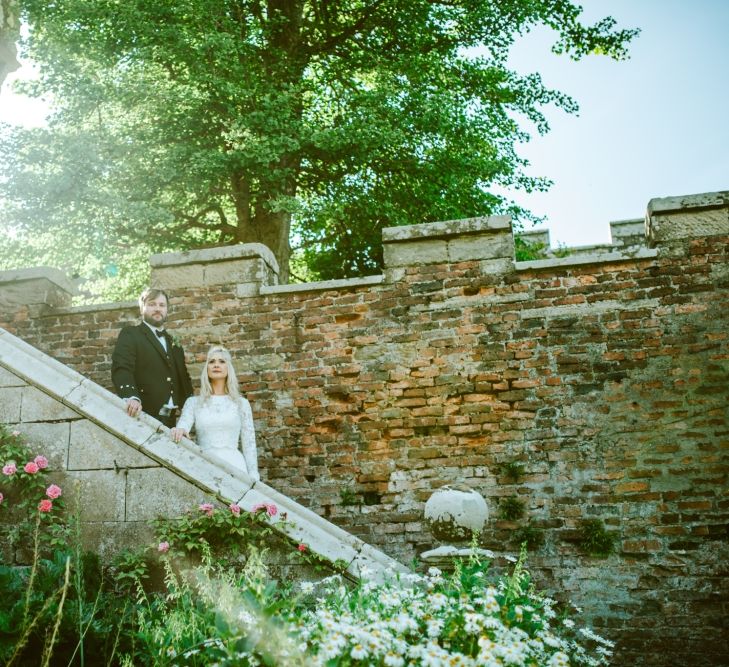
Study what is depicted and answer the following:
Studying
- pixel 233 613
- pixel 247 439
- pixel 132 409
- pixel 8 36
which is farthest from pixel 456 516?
pixel 8 36

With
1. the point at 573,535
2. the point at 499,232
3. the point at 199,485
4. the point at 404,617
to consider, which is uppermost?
the point at 499,232

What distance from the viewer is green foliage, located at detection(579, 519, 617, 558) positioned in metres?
5.12

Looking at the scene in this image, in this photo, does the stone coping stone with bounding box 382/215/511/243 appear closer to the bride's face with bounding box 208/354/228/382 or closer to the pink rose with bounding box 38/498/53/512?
the bride's face with bounding box 208/354/228/382

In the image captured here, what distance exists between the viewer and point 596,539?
5.13m

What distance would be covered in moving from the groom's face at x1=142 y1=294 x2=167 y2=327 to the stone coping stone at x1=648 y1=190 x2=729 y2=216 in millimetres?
4254

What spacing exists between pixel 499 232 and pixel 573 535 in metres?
2.60

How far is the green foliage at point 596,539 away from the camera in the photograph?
512 centimetres

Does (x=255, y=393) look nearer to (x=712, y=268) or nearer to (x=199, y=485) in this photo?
(x=199, y=485)

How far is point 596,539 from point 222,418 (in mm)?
3024

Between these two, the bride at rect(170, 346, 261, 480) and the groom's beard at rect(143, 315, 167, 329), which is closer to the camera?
the bride at rect(170, 346, 261, 480)

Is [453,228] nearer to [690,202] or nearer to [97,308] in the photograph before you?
[690,202]

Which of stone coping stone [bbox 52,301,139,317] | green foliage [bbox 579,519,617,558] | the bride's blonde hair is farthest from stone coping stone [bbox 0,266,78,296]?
green foliage [bbox 579,519,617,558]

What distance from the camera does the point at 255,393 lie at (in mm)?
6051

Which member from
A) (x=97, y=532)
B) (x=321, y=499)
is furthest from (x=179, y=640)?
(x=321, y=499)
